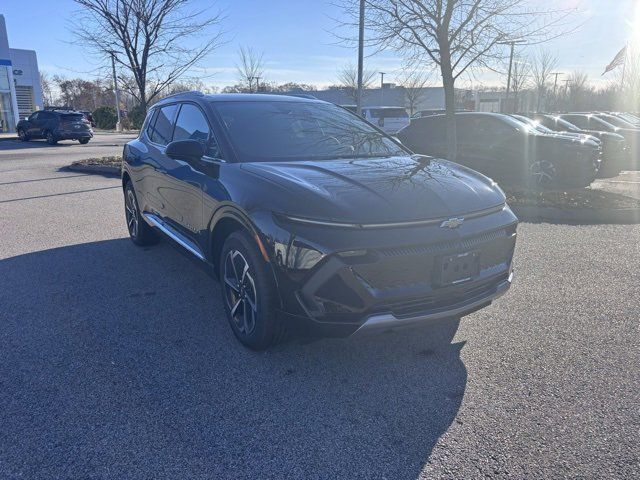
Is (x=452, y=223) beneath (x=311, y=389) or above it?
above

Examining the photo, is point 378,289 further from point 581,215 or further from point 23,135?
point 23,135

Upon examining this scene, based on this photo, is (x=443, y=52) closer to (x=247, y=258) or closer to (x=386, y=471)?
(x=247, y=258)

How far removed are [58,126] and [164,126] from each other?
22.9 metres

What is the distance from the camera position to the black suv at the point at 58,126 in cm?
2459

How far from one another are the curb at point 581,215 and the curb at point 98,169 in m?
10.0

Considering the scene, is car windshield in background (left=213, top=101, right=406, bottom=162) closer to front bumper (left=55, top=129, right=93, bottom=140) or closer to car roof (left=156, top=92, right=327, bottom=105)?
car roof (left=156, top=92, right=327, bottom=105)

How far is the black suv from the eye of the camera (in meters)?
24.6

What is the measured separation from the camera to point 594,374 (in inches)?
122

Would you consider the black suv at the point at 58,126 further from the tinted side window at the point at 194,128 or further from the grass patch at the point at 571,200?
the tinted side window at the point at 194,128

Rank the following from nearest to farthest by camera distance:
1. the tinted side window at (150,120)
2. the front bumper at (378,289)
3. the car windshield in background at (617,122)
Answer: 1. the front bumper at (378,289)
2. the tinted side window at (150,120)
3. the car windshield in background at (617,122)

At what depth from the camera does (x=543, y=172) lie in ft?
34.4

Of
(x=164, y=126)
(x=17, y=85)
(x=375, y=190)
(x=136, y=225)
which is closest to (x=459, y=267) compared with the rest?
(x=375, y=190)

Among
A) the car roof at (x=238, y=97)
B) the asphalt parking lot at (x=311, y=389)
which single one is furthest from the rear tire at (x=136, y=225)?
the car roof at (x=238, y=97)

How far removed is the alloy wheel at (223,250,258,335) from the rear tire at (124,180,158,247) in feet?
8.08
